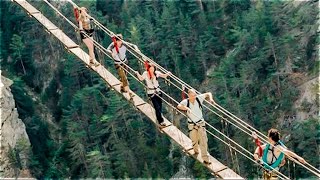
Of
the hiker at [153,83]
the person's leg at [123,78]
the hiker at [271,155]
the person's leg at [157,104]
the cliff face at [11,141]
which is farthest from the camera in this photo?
the cliff face at [11,141]

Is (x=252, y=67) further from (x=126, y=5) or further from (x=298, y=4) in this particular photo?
(x=126, y=5)

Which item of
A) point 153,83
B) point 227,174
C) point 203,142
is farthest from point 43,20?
point 227,174

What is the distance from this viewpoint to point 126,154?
89.0ft

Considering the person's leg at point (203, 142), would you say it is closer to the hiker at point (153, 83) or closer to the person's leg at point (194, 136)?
the person's leg at point (194, 136)

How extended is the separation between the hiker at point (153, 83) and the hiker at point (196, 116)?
3.40 ft

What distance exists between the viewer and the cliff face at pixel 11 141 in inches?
1019

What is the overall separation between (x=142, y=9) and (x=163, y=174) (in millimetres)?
10260

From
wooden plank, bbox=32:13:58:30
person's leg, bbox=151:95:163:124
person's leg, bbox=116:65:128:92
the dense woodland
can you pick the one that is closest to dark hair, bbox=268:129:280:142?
person's leg, bbox=151:95:163:124

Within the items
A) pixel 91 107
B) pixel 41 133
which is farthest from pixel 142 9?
pixel 41 133

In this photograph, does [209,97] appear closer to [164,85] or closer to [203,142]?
[203,142]

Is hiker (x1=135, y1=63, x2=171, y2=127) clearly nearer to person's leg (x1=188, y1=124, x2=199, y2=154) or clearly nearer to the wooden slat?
the wooden slat

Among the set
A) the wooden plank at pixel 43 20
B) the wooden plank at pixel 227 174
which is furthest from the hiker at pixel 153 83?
the wooden plank at pixel 43 20

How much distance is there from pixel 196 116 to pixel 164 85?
21.0 m

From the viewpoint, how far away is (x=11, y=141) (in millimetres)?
26719
